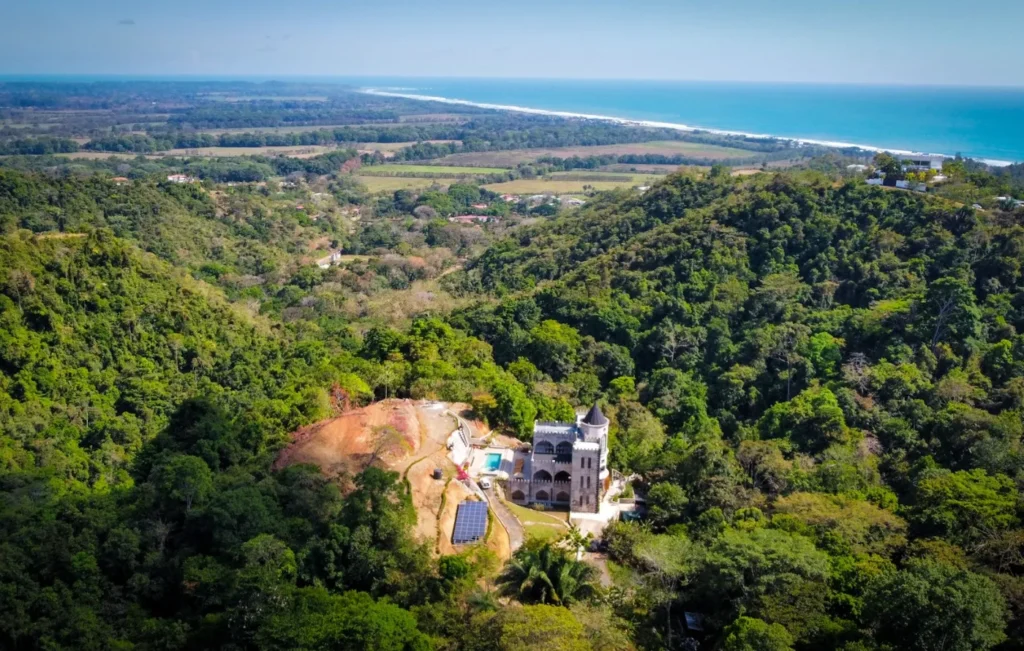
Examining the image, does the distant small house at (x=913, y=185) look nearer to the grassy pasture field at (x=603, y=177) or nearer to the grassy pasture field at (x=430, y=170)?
the grassy pasture field at (x=603, y=177)

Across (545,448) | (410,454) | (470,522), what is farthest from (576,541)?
(410,454)

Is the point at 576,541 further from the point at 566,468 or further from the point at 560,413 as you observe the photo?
the point at 560,413

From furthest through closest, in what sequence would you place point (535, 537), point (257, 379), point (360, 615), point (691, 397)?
point (257, 379) < point (691, 397) < point (535, 537) < point (360, 615)

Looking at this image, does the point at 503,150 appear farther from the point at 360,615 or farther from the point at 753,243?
the point at 360,615

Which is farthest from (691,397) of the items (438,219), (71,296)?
(438,219)

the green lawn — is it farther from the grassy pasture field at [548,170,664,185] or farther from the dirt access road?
the grassy pasture field at [548,170,664,185]

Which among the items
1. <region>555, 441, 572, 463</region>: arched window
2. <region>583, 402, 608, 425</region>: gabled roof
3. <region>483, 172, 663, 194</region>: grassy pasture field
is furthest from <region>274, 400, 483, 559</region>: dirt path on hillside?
<region>483, 172, 663, 194</region>: grassy pasture field

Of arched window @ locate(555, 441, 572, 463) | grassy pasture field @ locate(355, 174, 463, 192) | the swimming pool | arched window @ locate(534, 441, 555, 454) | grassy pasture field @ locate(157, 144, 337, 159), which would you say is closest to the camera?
arched window @ locate(555, 441, 572, 463)
